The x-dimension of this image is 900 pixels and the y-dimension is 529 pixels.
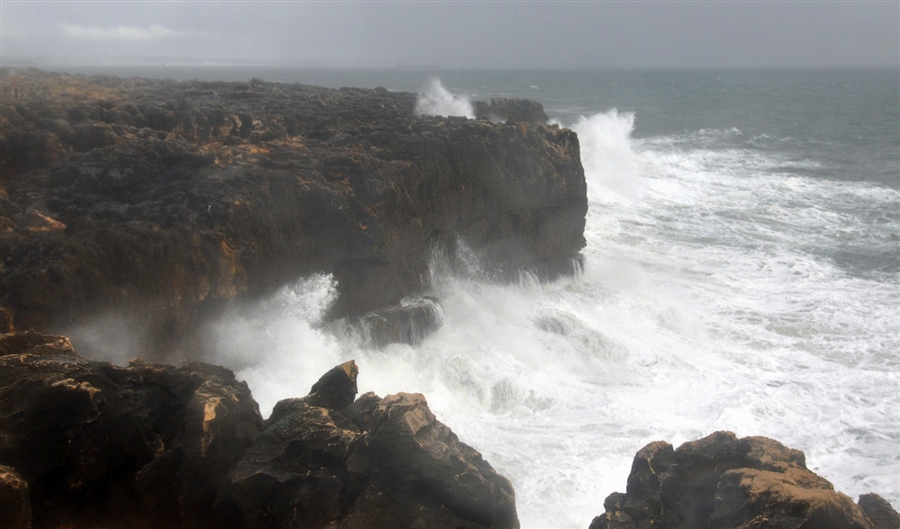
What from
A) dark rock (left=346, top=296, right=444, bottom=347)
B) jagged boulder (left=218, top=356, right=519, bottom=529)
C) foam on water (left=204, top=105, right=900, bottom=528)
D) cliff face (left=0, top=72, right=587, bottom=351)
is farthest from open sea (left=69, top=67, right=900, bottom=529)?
jagged boulder (left=218, top=356, right=519, bottom=529)

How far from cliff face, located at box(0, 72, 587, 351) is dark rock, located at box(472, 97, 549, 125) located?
572cm

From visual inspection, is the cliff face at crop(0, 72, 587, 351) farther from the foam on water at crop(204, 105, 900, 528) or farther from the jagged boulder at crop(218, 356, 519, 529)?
the jagged boulder at crop(218, 356, 519, 529)

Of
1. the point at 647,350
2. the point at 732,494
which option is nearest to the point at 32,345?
the point at 732,494

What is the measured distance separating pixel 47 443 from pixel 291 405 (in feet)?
5.70

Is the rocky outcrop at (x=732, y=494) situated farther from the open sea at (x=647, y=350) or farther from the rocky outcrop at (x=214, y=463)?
the open sea at (x=647, y=350)

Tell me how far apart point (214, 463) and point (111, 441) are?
782mm

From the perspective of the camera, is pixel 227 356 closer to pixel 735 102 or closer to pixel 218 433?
pixel 218 433

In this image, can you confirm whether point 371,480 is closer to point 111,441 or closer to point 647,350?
point 111,441

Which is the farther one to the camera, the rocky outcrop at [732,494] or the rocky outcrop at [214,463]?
the rocky outcrop at [214,463]

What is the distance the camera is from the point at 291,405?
5.29m

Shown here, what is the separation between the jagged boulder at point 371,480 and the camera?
452cm

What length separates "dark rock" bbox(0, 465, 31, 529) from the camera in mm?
3869

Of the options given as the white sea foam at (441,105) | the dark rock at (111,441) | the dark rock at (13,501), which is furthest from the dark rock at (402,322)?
the dark rock at (13,501)

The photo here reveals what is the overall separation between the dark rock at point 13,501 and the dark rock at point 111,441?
1.13 feet
